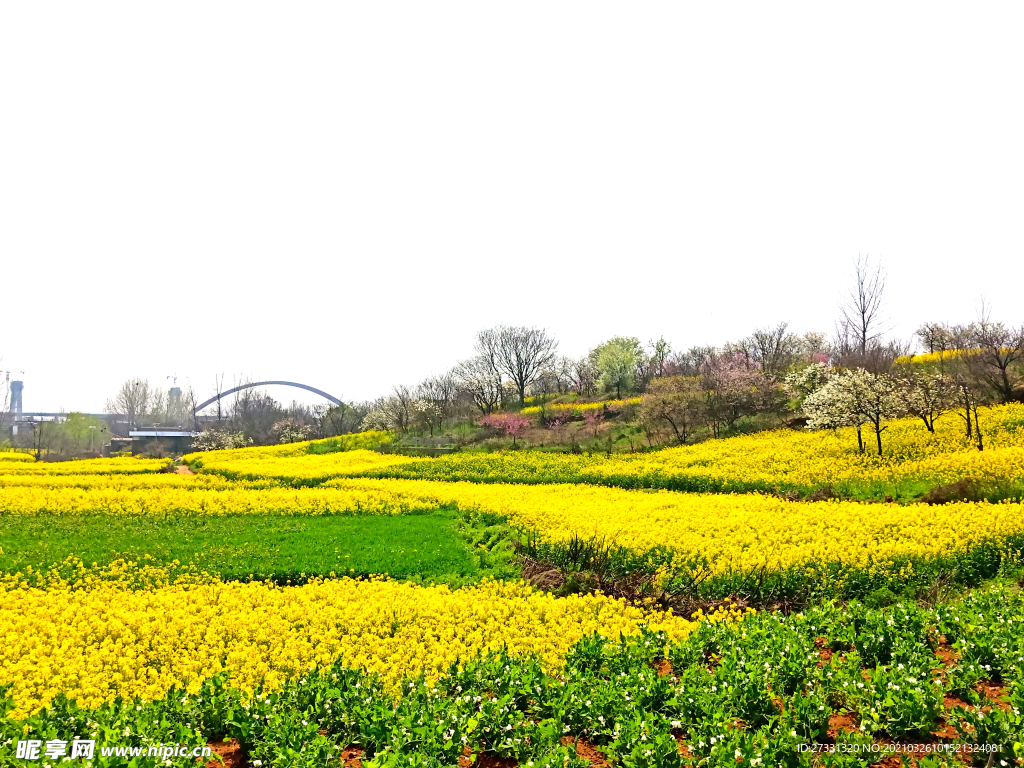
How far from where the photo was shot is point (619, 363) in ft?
228

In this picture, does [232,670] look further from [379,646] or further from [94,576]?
[94,576]

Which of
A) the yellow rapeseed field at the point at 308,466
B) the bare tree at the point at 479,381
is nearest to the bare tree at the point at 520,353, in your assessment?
the bare tree at the point at 479,381

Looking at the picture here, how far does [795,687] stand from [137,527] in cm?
2099

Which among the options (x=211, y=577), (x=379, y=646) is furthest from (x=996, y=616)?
(x=211, y=577)

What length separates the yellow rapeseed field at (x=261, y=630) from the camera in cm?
836

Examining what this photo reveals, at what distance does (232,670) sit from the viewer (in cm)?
848

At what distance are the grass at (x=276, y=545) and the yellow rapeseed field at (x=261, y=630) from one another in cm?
171

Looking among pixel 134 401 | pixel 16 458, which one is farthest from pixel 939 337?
pixel 134 401

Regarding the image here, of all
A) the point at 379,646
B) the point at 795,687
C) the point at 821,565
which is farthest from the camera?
the point at 821,565

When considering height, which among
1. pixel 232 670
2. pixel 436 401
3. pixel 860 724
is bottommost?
pixel 232 670

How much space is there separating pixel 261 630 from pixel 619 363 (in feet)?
205

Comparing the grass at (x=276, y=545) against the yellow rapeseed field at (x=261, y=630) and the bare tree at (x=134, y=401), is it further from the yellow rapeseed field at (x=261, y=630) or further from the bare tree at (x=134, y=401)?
the bare tree at (x=134, y=401)

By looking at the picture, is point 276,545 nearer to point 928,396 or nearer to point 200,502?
point 200,502

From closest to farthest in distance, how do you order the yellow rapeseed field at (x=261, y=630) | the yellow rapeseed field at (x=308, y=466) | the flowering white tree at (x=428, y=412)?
1. the yellow rapeseed field at (x=261, y=630)
2. the yellow rapeseed field at (x=308, y=466)
3. the flowering white tree at (x=428, y=412)
